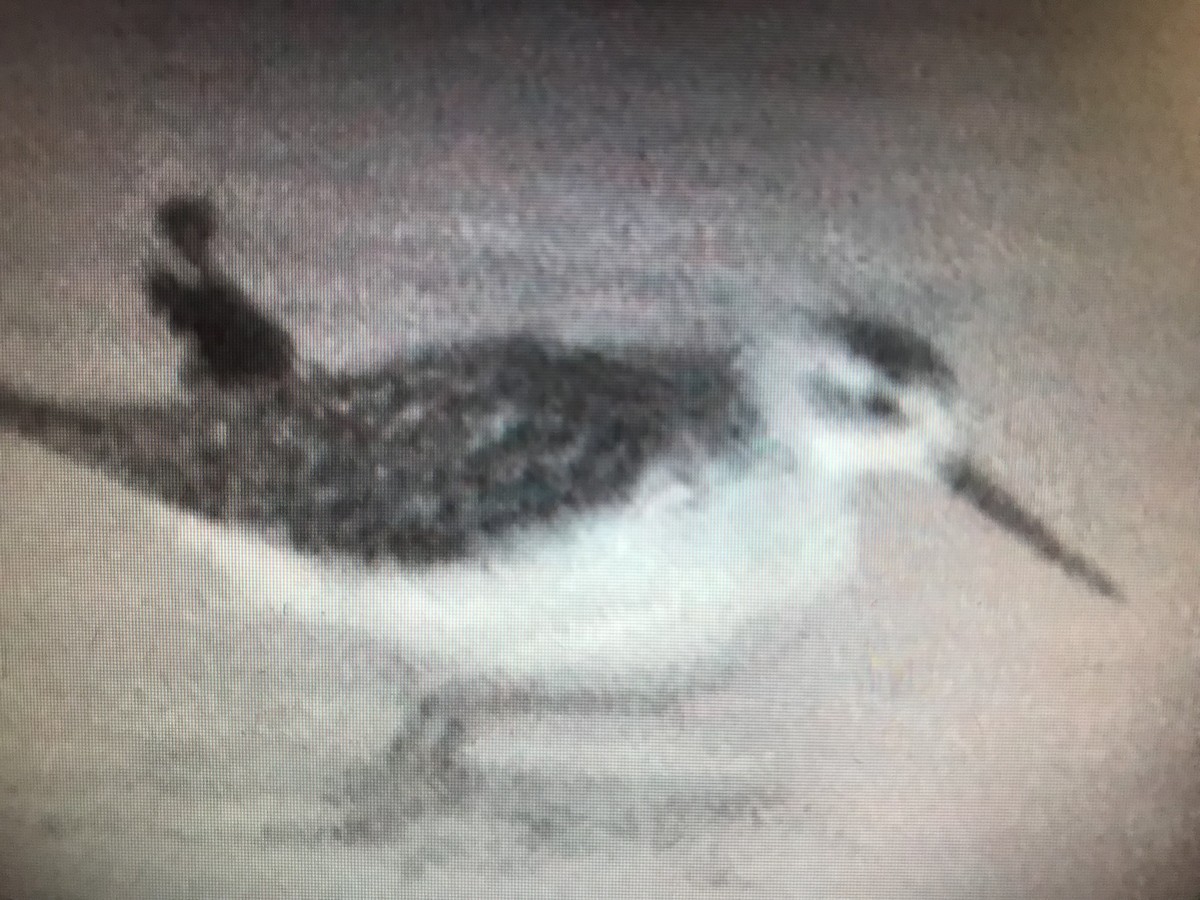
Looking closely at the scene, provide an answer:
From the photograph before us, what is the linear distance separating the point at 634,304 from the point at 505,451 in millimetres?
90

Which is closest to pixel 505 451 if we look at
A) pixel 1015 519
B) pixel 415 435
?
pixel 415 435

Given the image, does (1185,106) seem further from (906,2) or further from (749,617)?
(749,617)

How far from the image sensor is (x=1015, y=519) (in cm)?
71

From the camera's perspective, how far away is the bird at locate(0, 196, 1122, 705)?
696 mm

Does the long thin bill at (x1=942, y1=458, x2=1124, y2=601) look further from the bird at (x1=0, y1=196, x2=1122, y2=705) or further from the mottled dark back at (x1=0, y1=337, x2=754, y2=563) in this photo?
the mottled dark back at (x1=0, y1=337, x2=754, y2=563)

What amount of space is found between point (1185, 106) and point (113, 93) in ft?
1.65

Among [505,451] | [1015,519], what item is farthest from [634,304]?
[1015,519]

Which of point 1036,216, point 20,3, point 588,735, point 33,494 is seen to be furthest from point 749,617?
point 20,3

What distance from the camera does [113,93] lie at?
70 cm

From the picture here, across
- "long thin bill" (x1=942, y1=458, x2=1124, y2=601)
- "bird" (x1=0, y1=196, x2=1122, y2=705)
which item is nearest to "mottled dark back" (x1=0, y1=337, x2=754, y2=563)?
"bird" (x1=0, y1=196, x2=1122, y2=705)

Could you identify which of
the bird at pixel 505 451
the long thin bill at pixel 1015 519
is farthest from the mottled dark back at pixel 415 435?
the long thin bill at pixel 1015 519

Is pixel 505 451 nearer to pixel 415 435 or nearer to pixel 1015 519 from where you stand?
pixel 415 435

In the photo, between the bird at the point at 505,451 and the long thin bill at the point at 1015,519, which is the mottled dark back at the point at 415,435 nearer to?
the bird at the point at 505,451

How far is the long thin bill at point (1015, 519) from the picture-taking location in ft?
2.33
